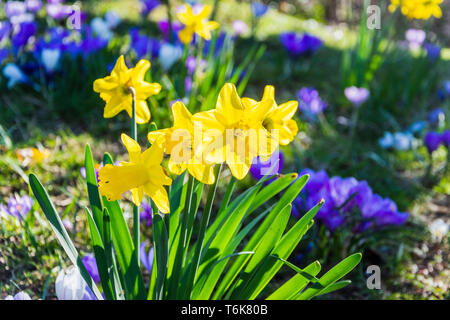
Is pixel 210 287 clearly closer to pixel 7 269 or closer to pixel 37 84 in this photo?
pixel 7 269

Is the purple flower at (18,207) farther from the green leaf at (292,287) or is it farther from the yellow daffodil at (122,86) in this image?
the green leaf at (292,287)

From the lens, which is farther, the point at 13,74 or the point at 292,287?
the point at 13,74

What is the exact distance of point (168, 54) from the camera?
2.24 meters

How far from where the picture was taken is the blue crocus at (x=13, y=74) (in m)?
2.03

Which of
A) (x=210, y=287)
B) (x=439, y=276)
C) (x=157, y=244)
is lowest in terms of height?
(x=439, y=276)

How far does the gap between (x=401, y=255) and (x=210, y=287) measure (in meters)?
0.84

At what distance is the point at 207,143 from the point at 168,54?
1603 millimetres

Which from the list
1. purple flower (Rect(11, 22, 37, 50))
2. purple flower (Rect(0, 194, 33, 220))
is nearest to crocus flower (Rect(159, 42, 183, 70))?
Answer: purple flower (Rect(11, 22, 37, 50))

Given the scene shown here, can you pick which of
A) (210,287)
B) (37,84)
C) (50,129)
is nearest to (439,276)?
(210,287)

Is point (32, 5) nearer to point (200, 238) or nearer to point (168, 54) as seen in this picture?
point (168, 54)

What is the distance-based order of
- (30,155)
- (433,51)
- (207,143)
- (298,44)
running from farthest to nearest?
(433,51), (298,44), (30,155), (207,143)

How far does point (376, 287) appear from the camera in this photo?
1409 mm

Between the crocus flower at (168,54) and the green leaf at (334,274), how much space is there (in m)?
1.54

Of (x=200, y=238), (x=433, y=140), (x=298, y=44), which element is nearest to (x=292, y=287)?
(x=200, y=238)
